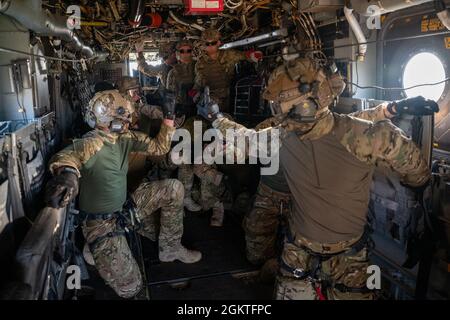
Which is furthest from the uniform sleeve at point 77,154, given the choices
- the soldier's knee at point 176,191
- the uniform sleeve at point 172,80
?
the uniform sleeve at point 172,80

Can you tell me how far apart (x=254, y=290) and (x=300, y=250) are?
1184mm

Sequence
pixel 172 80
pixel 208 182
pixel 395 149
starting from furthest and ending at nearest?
pixel 172 80
pixel 208 182
pixel 395 149

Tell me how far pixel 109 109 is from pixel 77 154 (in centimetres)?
53

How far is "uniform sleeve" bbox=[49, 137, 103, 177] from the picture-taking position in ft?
10.1

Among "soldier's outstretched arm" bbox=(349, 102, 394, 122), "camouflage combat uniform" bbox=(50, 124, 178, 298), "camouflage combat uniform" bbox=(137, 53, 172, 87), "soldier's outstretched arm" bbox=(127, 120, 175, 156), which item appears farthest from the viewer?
"camouflage combat uniform" bbox=(137, 53, 172, 87)

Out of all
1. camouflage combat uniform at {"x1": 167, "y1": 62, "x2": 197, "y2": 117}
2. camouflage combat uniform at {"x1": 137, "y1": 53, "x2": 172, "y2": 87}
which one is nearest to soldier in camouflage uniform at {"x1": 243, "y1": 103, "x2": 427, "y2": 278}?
camouflage combat uniform at {"x1": 167, "y1": 62, "x2": 197, "y2": 117}

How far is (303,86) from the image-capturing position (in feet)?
8.03

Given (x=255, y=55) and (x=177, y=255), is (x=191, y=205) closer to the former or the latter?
(x=177, y=255)

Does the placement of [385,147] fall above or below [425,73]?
below

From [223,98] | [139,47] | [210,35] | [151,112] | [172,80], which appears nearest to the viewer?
[151,112]

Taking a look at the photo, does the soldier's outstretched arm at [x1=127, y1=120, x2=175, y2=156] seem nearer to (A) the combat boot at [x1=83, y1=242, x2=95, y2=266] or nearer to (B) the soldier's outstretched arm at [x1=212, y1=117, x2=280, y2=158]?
(B) the soldier's outstretched arm at [x1=212, y1=117, x2=280, y2=158]

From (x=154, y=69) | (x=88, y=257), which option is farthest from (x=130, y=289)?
(x=154, y=69)

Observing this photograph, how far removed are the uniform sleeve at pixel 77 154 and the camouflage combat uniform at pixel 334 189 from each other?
1.72 metres

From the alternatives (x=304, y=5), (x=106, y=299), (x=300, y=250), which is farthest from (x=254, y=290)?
(x=304, y=5)
